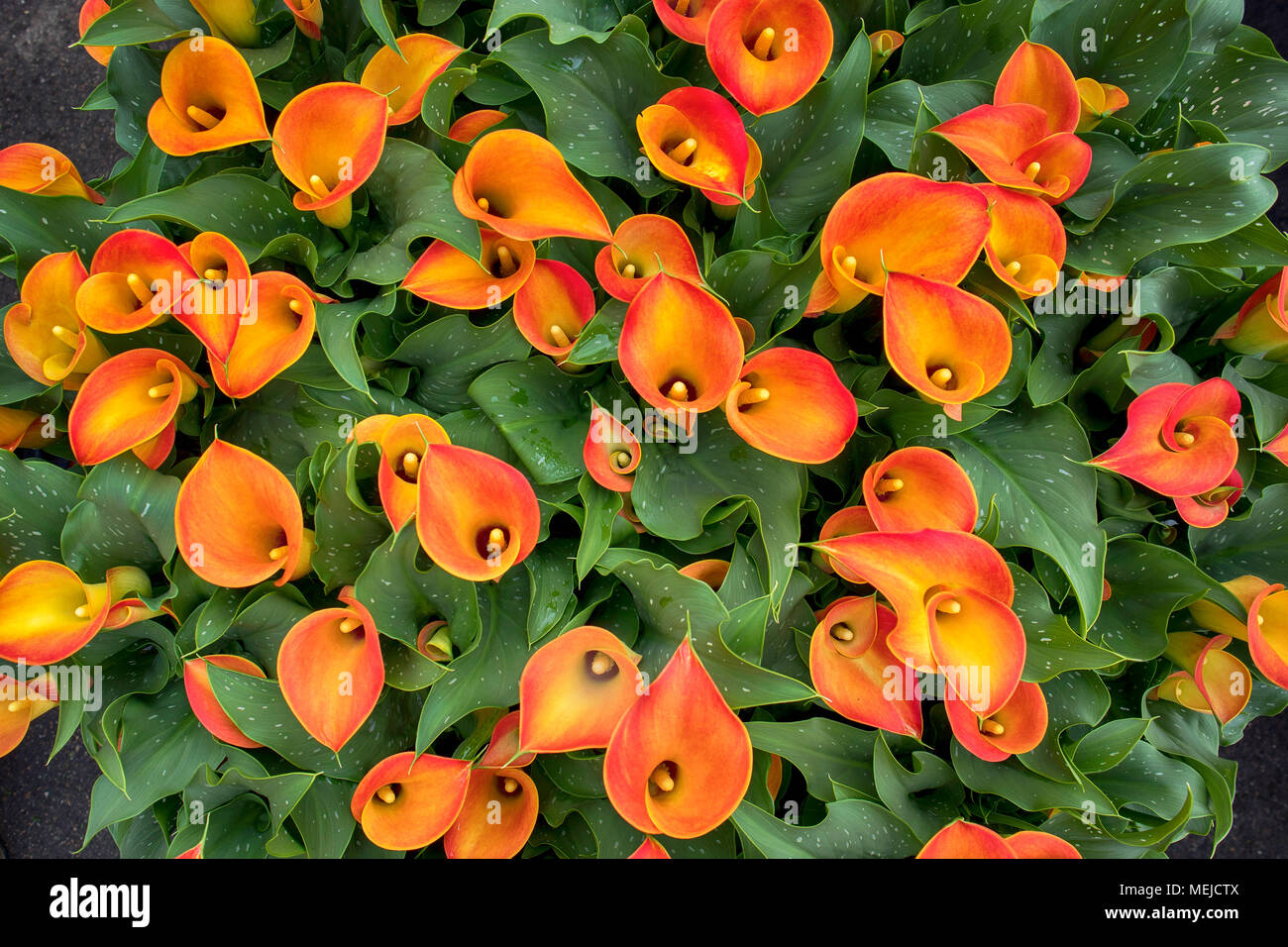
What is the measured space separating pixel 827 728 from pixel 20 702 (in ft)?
2.16

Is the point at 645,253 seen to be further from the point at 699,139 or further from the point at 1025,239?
the point at 1025,239

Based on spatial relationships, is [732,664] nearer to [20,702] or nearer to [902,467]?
[902,467]

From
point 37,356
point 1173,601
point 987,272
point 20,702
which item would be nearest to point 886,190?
point 987,272

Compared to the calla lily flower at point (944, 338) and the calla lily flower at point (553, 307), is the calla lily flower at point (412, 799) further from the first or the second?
the calla lily flower at point (944, 338)

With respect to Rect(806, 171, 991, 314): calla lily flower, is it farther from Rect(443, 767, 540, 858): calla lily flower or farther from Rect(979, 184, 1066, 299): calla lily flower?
Rect(443, 767, 540, 858): calla lily flower

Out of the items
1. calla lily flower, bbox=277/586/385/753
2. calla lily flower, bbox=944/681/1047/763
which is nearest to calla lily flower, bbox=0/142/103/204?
calla lily flower, bbox=277/586/385/753

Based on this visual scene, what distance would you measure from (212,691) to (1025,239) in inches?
28.3

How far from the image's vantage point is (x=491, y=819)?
2.18 feet

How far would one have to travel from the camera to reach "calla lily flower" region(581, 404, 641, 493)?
61 centimetres

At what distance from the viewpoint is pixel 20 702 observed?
663 millimetres

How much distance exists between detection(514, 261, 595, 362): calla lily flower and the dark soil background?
3.70 ft

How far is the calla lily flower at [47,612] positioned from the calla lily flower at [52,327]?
0.52ft

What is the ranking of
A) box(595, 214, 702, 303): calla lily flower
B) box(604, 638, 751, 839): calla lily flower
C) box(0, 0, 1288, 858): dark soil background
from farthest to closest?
box(0, 0, 1288, 858): dark soil background
box(595, 214, 702, 303): calla lily flower
box(604, 638, 751, 839): calla lily flower

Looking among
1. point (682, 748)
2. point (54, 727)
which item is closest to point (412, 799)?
point (682, 748)
